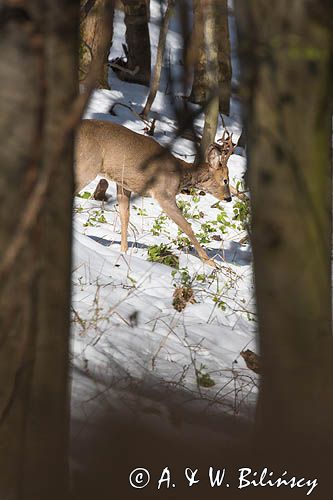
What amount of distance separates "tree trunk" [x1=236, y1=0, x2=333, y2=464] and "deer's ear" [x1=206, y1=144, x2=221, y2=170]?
974 cm

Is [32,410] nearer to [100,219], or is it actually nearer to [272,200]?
[272,200]

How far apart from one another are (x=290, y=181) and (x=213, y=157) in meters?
10.00

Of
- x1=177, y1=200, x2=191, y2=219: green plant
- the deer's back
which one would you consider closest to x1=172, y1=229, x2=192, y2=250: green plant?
the deer's back

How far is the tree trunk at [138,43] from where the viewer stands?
20.4m

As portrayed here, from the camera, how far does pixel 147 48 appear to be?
68.3ft

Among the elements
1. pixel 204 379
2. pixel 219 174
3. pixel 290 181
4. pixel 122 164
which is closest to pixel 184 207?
pixel 219 174

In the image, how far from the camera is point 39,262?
2285 mm

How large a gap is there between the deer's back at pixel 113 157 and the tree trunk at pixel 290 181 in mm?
8144

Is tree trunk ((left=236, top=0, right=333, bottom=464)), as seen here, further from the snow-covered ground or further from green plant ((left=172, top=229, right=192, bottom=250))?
green plant ((left=172, top=229, right=192, bottom=250))

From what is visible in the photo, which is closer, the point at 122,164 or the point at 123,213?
the point at 123,213

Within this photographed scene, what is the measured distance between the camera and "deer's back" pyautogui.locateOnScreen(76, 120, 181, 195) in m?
11.0

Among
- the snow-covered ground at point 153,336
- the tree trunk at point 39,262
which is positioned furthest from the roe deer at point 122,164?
the tree trunk at point 39,262

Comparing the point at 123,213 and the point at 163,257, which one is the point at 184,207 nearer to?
the point at 123,213

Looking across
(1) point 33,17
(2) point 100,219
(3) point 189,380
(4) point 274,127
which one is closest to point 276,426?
(4) point 274,127
